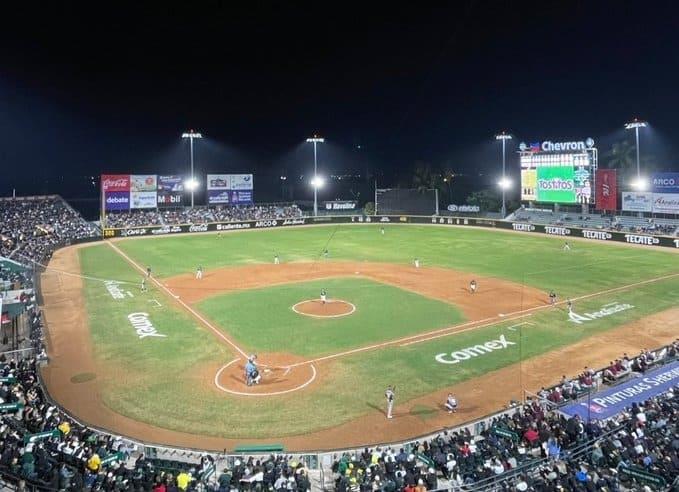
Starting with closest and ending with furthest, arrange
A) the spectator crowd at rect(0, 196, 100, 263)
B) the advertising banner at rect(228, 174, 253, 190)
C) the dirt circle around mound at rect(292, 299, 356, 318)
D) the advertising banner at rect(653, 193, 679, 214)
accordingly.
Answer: the dirt circle around mound at rect(292, 299, 356, 318) < the spectator crowd at rect(0, 196, 100, 263) < the advertising banner at rect(653, 193, 679, 214) < the advertising banner at rect(228, 174, 253, 190)

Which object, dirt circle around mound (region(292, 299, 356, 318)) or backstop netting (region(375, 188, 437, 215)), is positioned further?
backstop netting (region(375, 188, 437, 215))

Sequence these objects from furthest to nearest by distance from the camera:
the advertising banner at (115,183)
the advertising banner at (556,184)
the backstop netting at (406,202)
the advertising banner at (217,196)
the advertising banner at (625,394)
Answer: the backstop netting at (406,202)
the advertising banner at (217,196)
the advertising banner at (115,183)
the advertising banner at (556,184)
the advertising banner at (625,394)

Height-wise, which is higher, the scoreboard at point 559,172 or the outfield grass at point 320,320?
the scoreboard at point 559,172

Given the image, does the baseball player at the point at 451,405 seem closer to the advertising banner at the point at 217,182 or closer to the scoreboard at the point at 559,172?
the scoreboard at the point at 559,172

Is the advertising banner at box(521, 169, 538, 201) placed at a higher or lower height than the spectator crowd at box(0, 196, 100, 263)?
higher

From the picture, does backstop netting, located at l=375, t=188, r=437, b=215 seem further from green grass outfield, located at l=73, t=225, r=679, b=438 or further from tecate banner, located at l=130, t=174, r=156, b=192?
tecate banner, located at l=130, t=174, r=156, b=192

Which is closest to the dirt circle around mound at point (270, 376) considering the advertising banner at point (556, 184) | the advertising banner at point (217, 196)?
the advertising banner at point (556, 184)

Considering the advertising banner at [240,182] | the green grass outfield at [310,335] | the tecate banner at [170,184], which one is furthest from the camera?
the advertising banner at [240,182]

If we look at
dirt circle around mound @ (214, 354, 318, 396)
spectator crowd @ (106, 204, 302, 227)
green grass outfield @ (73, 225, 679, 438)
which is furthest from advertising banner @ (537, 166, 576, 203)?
dirt circle around mound @ (214, 354, 318, 396)

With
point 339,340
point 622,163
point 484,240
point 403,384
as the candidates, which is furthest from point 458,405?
point 622,163
